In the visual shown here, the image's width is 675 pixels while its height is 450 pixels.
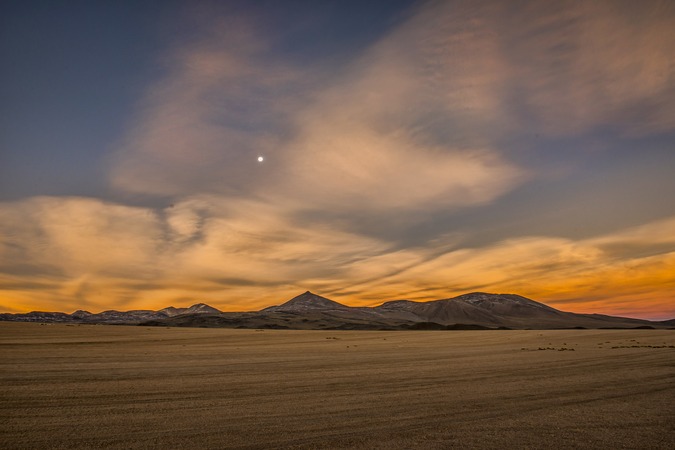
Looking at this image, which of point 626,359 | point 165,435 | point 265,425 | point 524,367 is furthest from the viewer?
point 626,359

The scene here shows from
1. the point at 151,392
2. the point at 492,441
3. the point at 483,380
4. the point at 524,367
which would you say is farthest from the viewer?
the point at 524,367

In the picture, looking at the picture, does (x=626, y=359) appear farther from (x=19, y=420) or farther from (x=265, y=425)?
(x=19, y=420)

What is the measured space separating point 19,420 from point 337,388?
9.01m

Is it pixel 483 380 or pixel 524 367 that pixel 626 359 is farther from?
pixel 483 380

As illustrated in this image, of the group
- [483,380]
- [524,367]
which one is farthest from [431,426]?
[524,367]

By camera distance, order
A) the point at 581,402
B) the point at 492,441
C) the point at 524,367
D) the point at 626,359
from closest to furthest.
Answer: the point at 492,441 → the point at 581,402 → the point at 524,367 → the point at 626,359

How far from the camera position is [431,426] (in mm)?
8922

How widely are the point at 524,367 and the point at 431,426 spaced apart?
42.0 feet

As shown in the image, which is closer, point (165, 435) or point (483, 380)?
point (165, 435)

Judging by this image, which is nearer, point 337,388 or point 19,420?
point 19,420

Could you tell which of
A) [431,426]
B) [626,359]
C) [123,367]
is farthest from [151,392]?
[626,359]

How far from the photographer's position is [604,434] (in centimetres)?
839

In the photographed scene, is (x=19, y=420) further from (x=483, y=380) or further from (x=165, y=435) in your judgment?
(x=483, y=380)

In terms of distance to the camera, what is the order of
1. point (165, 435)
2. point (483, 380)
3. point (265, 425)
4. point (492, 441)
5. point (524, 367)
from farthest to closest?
1. point (524, 367)
2. point (483, 380)
3. point (265, 425)
4. point (165, 435)
5. point (492, 441)
